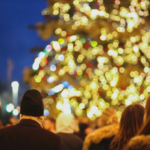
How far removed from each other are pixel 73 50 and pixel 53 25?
130cm

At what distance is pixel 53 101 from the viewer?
1338cm

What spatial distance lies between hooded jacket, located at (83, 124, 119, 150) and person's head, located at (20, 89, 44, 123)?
3.98ft

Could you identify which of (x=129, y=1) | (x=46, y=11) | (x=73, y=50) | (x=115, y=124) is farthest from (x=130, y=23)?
(x=115, y=124)

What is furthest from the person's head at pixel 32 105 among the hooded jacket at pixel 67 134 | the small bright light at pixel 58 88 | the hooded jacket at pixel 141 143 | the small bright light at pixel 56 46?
the small bright light at pixel 56 46

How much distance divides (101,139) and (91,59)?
30.9 ft

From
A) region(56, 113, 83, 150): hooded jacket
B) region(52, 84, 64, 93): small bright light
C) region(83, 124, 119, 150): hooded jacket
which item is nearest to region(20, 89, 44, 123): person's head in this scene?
region(83, 124, 119, 150): hooded jacket

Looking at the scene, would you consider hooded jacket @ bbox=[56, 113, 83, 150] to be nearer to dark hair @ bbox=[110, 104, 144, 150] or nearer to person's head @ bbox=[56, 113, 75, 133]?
person's head @ bbox=[56, 113, 75, 133]

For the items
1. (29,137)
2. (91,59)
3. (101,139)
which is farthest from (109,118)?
(91,59)

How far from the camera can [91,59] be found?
45.9 feet

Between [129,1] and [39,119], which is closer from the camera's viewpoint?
[39,119]

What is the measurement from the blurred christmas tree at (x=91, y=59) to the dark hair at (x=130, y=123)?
8.39 m

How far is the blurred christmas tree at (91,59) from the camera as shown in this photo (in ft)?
42.5

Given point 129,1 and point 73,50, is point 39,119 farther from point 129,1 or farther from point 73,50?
point 129,1

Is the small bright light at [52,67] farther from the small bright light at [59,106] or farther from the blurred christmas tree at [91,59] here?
the small bright light at [59,106]
